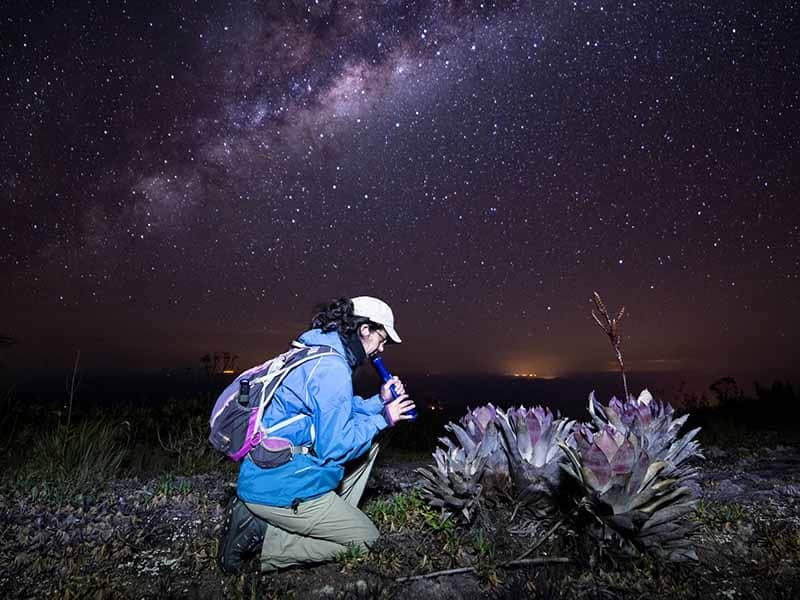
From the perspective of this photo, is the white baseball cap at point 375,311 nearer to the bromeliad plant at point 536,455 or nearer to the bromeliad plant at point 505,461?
the bromeliad plant at point 505,461

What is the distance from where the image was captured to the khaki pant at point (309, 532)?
9.29 feet

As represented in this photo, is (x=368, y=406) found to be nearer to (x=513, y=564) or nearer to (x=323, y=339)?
(x=323, y=339)

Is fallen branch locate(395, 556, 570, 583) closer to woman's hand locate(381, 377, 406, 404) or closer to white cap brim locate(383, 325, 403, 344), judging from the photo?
woman's hand locate(381, 377, 406, 404)

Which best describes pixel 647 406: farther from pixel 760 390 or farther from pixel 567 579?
pixel 760 390

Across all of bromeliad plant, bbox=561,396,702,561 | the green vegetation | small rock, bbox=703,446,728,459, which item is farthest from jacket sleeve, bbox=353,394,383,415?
small rock, bbox=703,446,728,459

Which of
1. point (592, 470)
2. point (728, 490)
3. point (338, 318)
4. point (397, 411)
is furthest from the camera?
point (728, 490)

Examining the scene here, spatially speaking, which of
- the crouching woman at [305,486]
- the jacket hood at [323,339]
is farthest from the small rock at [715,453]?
the jacket hood at [323,339]

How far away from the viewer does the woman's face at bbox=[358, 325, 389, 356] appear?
3.49m

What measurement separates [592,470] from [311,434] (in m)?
1.56

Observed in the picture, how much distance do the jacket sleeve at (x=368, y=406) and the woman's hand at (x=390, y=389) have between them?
93 mm

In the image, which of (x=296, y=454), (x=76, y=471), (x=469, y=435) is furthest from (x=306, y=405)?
(x=76, y=471)

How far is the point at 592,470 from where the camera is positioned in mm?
2342

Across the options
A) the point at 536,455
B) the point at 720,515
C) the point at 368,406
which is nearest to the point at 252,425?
the point at 368,406

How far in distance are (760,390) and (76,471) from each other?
1189 centimetres
